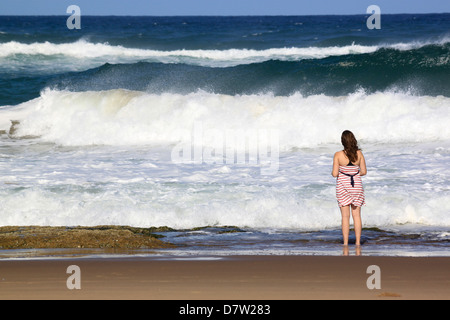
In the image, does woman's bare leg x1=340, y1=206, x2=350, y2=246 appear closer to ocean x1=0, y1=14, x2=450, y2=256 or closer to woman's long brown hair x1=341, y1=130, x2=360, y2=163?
ocean x1=0, y1=14, x2=450, y2=256

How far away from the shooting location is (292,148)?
14.1 m

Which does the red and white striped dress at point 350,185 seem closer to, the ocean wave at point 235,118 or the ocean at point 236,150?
the ocean at point 236,150

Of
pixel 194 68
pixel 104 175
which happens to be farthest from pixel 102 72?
pixel 104 175

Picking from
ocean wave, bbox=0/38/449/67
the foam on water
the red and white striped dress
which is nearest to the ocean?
the red and white striped dress

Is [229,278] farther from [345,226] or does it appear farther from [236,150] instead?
[236,150]

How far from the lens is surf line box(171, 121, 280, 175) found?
1267cm

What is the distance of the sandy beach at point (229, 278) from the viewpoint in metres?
5.11

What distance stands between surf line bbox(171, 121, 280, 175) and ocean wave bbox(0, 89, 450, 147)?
167 mm

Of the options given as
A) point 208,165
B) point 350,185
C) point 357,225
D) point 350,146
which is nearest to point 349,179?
point 350,185

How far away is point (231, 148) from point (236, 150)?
338 mm

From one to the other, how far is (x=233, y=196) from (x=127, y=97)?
10121 mm

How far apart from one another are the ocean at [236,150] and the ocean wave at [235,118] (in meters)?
0.04

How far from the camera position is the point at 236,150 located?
1420cm

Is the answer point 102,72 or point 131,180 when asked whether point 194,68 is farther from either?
point 131,180
